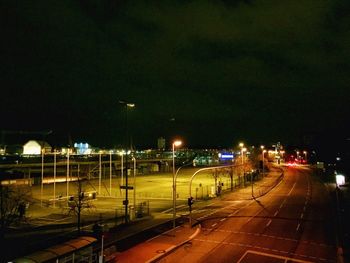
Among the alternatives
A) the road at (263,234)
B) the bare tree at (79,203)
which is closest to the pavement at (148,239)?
the road at (263,234)

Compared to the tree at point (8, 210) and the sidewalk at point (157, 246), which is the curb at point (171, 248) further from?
the tree at point (8, 210)

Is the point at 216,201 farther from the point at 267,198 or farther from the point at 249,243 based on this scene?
the point at 249,243

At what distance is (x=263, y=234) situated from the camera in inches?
1195

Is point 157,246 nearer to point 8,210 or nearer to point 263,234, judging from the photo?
point 263,234

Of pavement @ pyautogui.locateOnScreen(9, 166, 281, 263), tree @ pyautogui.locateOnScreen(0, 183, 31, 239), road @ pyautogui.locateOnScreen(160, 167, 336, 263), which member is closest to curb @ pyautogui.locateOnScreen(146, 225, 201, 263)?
pavement @ pyautogui.locateOnScreen(9, 166, 281, 263)

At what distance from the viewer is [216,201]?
5269cm

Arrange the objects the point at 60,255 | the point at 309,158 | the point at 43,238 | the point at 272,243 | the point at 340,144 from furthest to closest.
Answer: the point at 309,158
the point at 340,144
the point at 43,238
the point at 272,243
the point at 60,255

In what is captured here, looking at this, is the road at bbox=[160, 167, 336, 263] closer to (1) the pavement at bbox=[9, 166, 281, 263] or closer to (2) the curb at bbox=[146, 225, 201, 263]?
(2) the curb at bbox=[146, 225, 201, 263]

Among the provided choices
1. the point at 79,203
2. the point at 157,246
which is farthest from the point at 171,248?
the point at 79,203

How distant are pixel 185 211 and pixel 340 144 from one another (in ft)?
354

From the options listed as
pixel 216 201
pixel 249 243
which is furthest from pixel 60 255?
pixel 216 201

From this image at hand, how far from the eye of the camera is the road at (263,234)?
24266mm

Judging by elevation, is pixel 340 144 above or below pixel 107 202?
above

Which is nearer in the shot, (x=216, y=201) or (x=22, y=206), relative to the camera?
(x=22, y=206)
